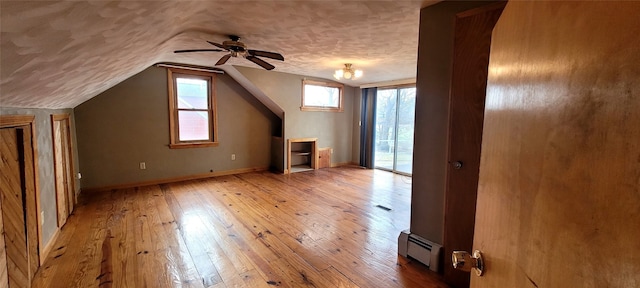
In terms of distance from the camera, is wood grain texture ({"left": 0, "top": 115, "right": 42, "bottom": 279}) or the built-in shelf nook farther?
the built-in shelf nook

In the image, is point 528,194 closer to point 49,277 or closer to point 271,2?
Result: point 271,2

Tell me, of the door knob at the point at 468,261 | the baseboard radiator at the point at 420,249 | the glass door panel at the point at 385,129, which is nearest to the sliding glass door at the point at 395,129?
the glass door panel at the point at 385,129

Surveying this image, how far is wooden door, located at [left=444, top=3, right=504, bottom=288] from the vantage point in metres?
1.72

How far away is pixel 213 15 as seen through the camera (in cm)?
229

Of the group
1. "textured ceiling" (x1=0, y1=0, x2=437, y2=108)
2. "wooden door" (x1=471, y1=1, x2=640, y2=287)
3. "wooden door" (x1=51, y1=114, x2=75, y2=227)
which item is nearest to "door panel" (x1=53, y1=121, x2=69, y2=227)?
"wooden door" (x1=51, y1=114, x2=75, y2=227)

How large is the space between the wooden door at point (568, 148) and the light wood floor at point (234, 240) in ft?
5.60

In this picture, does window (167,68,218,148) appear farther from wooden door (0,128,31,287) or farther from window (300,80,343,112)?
wooden door (0,128,31,287)

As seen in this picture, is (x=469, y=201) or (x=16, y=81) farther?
(x=469, y=201)

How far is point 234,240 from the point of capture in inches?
106

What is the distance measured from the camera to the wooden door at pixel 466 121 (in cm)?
172

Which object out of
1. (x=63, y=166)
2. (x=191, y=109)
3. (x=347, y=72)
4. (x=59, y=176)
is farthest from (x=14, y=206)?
(x=347, y=72)

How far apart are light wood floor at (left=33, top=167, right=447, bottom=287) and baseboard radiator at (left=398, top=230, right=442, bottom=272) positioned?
7cm

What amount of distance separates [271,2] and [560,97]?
2044 mm

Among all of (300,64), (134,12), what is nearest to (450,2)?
(134,12)
